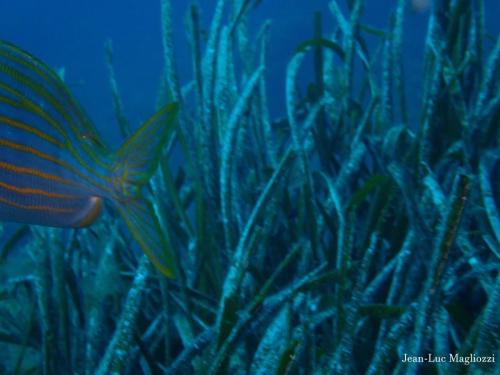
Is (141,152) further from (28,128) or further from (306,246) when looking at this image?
(306,246)

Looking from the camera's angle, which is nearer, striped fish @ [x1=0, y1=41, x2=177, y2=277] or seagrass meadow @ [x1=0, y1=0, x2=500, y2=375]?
striped fish @ [x1=0, y1=41, x2=177, y2=277]

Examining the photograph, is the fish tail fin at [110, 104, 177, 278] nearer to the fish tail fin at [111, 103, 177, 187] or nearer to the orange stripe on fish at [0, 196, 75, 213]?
the fish tail fin at [111, 103, 177, 187]

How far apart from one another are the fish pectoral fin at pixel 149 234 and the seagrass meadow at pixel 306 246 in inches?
0.9

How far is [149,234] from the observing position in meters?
1.17

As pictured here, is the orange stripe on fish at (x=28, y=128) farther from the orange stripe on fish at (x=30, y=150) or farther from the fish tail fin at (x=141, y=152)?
the fish tail fin at (x=141, y=152)

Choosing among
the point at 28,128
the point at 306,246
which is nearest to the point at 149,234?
the point at 28,128

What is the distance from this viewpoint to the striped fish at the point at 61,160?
115 cm

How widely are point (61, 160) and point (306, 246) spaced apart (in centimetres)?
118

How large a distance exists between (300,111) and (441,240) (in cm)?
184

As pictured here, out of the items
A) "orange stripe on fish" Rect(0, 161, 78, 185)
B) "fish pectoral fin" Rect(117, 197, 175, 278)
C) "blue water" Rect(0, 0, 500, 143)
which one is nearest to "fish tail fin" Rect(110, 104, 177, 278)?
"fish pectoral fin" Rect(117, 197, 175, 278)

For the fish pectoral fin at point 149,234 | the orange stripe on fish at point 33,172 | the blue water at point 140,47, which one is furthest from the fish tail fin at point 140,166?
the blue water at point 140,47

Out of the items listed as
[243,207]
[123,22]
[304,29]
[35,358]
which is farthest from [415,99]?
[123,22]

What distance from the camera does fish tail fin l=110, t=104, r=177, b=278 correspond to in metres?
1.19

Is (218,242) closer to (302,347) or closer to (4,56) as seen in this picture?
(302,347)
